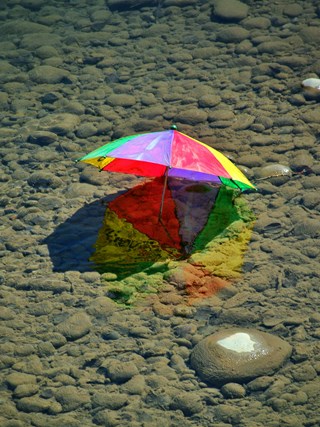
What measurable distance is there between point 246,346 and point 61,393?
109cm

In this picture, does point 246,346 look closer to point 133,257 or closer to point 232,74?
point 133,257

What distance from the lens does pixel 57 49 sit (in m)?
8.41

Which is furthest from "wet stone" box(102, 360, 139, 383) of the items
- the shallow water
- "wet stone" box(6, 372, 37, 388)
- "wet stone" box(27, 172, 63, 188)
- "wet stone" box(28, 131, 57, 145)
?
"wet stone" box(28, 131, 57, 145)

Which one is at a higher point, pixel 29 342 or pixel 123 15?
pixel 123 15

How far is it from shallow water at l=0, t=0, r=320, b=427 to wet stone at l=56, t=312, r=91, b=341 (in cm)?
1

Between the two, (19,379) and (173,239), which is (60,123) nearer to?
(173,239)

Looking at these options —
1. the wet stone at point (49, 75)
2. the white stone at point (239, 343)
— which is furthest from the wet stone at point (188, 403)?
the wet stone at point (49, 75)

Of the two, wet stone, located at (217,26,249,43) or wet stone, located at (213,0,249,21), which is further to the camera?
wet stone, located at (213,0,249,21)

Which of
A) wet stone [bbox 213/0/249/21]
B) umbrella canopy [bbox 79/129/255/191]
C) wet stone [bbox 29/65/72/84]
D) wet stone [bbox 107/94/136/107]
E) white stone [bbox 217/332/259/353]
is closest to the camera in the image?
white stone [bbox 217/332/259/353]

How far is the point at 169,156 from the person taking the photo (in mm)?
5586

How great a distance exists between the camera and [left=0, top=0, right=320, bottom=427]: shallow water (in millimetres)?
4742

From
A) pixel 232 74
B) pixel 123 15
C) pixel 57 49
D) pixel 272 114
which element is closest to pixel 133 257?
pixel 272 114

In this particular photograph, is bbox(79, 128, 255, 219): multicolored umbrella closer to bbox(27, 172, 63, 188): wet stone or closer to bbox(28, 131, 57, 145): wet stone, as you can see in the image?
bbox(27, 172, 63, 188): wet stone

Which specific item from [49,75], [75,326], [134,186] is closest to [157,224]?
[134,186]
